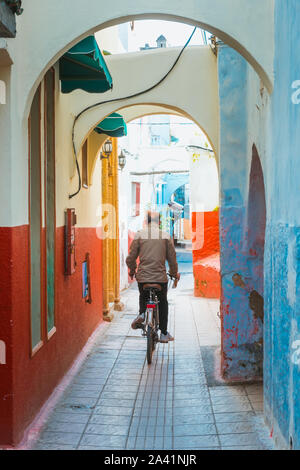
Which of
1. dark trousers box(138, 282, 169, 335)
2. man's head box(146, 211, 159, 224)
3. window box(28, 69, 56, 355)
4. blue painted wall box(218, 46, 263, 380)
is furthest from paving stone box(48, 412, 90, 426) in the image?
man's head box(146, 211, 159, 224)

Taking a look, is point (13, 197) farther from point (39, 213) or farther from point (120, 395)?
point (120, 395)

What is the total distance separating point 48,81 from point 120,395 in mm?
3427

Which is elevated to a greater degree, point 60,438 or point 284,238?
point 284,238

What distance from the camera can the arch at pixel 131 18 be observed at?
176 inches

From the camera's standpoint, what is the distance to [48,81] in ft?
20.1

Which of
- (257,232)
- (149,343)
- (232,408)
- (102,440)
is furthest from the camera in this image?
(149,343)

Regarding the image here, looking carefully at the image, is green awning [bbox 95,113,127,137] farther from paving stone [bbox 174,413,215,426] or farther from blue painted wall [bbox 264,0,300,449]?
paving stone [bbox 174,413,215,426]

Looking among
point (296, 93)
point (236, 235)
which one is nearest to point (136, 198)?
point (236, 235)

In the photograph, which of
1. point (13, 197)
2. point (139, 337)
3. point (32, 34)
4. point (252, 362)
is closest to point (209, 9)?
point (32, 34)

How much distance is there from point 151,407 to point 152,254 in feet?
7.77

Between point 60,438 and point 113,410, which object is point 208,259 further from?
point 60,438

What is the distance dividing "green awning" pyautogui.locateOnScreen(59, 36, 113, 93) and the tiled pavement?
334 centimetres

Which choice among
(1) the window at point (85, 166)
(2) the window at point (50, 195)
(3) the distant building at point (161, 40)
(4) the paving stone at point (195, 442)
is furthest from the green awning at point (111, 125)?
(3) the distant building at point (161, 40)

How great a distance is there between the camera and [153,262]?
24.7ft
